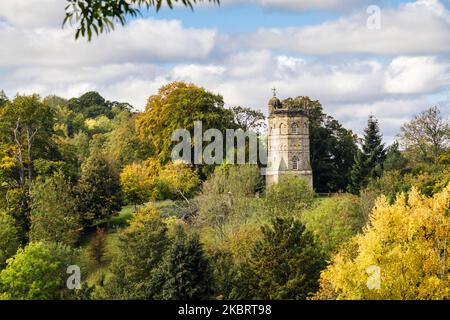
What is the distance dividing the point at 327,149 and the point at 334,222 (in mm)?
26491

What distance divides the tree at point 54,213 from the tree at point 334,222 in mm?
11308

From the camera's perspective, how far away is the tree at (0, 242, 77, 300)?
28.8 metres

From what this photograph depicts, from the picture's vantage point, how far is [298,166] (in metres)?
55.7

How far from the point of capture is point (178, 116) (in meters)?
55.6

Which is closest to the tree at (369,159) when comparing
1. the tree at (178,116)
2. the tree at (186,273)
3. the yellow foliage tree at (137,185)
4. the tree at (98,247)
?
the tree at (178,116)

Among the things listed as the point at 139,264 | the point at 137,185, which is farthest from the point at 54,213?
the point at 137,185

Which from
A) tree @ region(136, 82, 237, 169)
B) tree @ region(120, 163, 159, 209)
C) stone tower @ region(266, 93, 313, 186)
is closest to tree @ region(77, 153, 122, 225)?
tree @ region(120, 163, 159, 209)

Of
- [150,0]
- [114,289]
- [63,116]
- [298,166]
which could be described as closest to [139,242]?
[114,289]

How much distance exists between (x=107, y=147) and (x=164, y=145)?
395 inches

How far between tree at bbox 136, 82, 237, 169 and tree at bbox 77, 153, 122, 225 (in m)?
10.4
